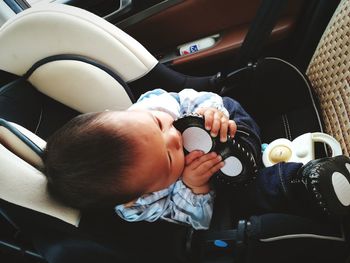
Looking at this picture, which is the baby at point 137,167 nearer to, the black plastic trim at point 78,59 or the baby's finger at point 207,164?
the baby's finger at point 207,164

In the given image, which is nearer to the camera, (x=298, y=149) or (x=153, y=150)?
(x=153, y=150)

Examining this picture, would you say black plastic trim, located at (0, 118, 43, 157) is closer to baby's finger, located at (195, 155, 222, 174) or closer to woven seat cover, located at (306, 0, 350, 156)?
baby's finger, located at (195, 155, 222, 174)

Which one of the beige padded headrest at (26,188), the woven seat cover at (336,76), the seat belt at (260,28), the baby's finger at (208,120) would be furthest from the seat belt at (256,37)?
the beige padded headrest at (26,188)

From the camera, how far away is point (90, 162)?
1.83 feet

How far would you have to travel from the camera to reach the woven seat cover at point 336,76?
0.74 metres

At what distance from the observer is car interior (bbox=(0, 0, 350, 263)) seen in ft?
2.00

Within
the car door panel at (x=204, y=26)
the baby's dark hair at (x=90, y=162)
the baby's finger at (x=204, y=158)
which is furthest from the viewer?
the car door panel at (x=204, y=26)

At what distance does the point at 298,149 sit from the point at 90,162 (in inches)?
18.1

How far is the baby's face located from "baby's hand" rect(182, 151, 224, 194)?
25 mm

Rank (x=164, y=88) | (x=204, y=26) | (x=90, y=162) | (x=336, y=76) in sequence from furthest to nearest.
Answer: (x=204, y=26)
(x=164, y=88)
(x=336, y=76)
(x=90, y=162)

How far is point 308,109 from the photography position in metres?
0.84

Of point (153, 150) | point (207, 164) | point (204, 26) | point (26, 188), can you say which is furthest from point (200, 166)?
point (204, 26)

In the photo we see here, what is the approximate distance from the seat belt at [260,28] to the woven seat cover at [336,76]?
0.15 metres

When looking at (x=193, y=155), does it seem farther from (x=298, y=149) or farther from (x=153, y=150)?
(x=298, y=149)
